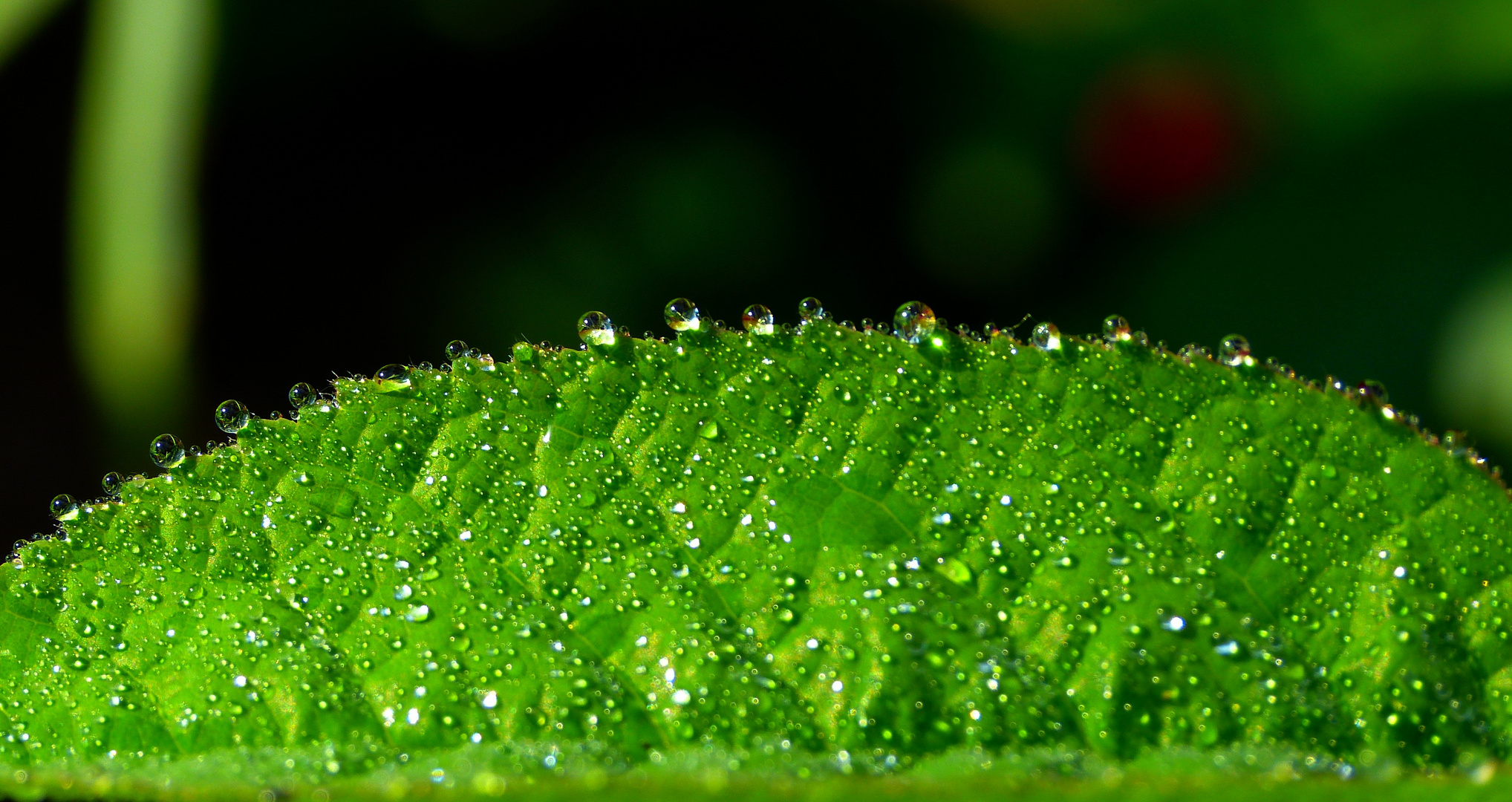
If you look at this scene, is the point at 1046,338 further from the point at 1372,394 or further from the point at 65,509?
the point at 65,509

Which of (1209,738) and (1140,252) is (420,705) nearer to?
(1209,738)

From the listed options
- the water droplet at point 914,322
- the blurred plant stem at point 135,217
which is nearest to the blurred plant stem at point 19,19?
the blurred plant stem at point 135,217

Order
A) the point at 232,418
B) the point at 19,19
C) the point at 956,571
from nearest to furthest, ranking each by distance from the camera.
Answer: the point at 956,571, the point at 232,418, the point at 19,19

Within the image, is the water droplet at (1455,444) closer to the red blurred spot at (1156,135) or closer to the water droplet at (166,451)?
the water droplet at (166,451)

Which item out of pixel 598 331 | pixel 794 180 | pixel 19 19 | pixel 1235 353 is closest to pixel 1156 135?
pixel 794 180

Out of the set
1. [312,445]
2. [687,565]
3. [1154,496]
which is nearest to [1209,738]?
[1154,496]

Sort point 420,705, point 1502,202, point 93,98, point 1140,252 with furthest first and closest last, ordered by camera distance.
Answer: point 1140,252
point 1502,202
point 93,98
point 420,705
